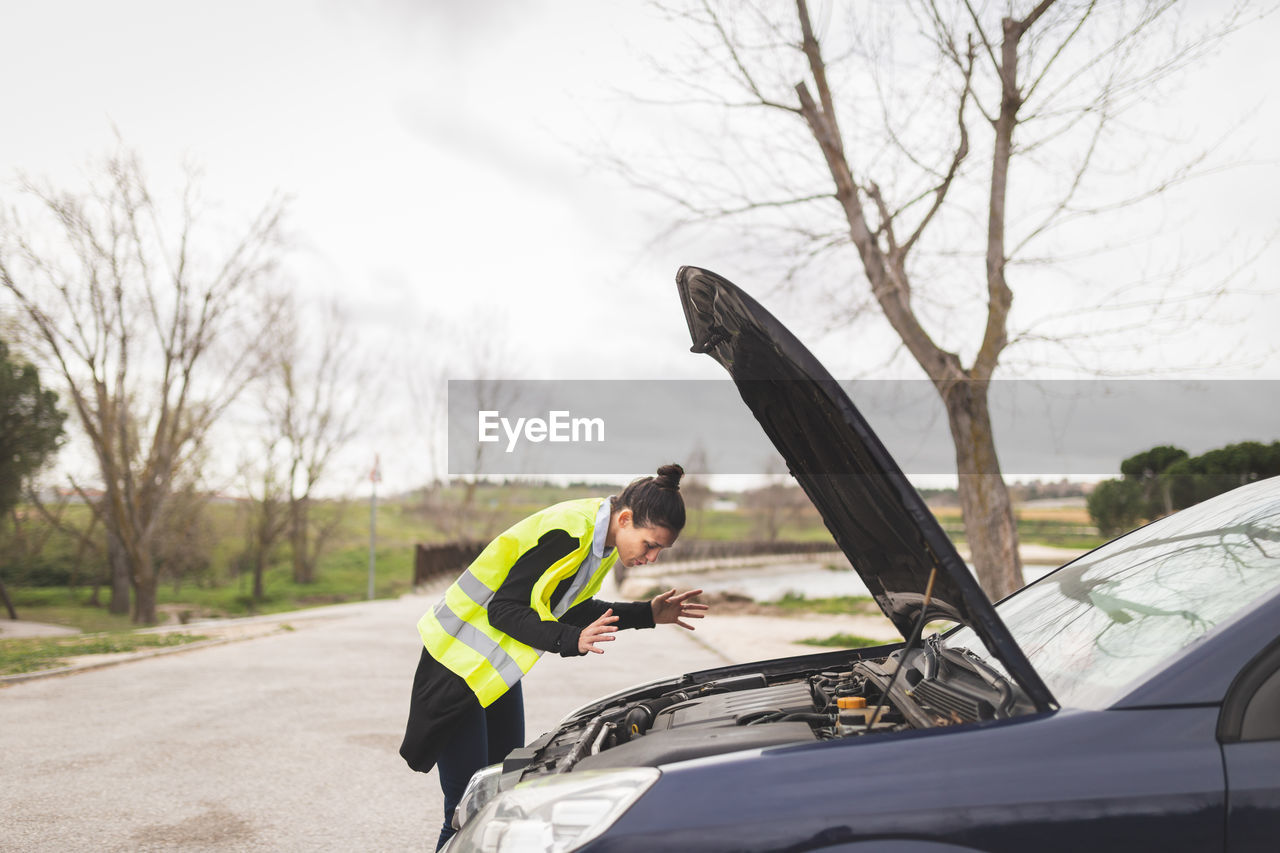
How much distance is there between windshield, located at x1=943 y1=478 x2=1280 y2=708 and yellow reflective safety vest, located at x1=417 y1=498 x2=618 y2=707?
1254mm

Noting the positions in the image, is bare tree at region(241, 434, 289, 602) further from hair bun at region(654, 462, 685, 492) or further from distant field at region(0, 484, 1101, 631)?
hair bun at region(654, 462, 685, 492)

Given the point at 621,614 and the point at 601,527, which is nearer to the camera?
the point at 601,527

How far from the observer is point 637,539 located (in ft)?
9.87

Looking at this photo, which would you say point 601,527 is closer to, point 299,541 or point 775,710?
point 775,710

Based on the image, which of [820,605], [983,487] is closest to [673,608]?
[983,487]

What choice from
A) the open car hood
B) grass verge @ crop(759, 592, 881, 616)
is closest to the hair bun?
the open car hood

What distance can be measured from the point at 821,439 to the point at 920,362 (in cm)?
757

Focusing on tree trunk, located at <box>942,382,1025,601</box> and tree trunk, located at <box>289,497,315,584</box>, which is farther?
tree trunk, located at <box>289,497,315,584</box>

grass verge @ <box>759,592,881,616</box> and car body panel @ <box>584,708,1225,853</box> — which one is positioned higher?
car body panel @ <box>584,708,1225,853</box>

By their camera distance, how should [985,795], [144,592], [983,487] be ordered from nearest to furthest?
[985,795]
[983,487]
[144,592]

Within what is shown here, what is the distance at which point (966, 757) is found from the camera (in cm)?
179

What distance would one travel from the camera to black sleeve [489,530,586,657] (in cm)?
288

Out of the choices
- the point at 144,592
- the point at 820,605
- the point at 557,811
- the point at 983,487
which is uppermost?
the point at 983,487

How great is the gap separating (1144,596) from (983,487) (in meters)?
7.72
